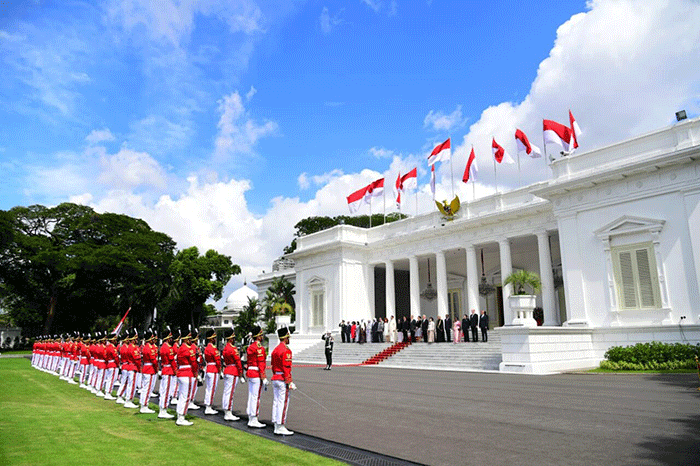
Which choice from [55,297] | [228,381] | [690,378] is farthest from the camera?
[55,297]

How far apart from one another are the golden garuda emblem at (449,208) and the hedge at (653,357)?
12373mm

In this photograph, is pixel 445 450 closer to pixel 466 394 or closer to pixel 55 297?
pixel 466 394

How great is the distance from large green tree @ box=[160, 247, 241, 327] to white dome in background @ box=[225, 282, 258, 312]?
4.31 m

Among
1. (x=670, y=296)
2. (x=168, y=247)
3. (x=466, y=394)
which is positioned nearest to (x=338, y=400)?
(x=466, y=394)

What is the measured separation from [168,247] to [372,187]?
32.5 m

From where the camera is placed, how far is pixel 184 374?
902 centimetres

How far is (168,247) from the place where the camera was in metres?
55.4

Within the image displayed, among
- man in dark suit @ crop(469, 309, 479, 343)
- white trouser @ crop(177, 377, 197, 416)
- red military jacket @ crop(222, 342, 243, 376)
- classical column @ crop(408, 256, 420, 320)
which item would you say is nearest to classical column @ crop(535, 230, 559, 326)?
man in dark suit @ crop(469, 309, 479, 343)

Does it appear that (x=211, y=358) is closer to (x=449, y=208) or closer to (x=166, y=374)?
(x=166, y=374)

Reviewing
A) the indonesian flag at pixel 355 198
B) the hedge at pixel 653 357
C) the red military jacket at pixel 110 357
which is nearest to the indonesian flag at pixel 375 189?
the indonesian flag at pixel 355 198

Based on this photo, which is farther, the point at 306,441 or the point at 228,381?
the point at 228,381

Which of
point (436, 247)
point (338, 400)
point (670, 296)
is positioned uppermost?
point (436, 247)

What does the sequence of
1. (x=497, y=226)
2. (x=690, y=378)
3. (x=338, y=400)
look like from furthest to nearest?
(x=497, y=226), (x=690, y=378), (x=338, y=400)

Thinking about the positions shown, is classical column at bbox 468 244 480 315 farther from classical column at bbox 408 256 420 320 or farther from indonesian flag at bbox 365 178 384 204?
indonesian flag at bbox 365 178 384 204
